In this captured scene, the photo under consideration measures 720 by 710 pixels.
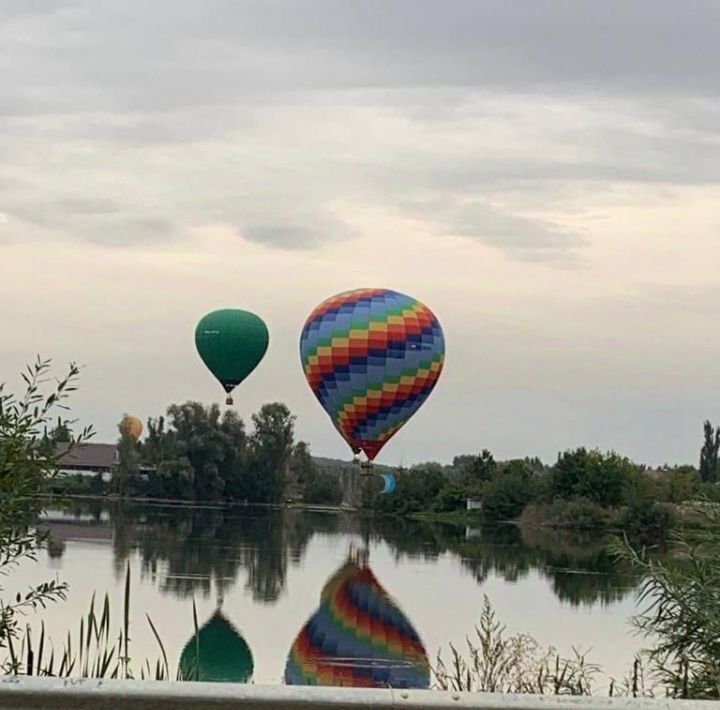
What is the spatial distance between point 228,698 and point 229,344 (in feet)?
104

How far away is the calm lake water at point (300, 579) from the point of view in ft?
51.3

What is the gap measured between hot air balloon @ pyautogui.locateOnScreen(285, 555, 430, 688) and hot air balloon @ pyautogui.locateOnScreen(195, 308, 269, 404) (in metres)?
9.17

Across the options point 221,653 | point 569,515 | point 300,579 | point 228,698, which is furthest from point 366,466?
point 228,698

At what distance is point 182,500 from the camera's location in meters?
66.3

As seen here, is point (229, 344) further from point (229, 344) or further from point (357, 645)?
point (357, 645)

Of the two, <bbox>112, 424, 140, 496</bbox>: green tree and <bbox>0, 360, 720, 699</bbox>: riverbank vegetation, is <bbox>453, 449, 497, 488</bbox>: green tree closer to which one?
<bbox>0, 360, 720, 699</bbox>: riverbank vegetation

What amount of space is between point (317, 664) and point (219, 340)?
20851 mm

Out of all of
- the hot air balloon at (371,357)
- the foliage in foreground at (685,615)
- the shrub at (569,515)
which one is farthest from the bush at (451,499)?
the foliage in foreground at (685,615)

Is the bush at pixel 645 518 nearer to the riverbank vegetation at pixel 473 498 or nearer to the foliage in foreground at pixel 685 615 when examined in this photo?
the riverbank vegetation at pixel 473 498

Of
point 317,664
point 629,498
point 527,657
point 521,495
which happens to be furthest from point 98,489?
point 527,657

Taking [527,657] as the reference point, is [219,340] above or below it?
above

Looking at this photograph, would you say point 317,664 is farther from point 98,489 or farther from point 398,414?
point 98,489

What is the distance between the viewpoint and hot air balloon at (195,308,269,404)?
3462cm

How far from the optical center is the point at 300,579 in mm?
27844
